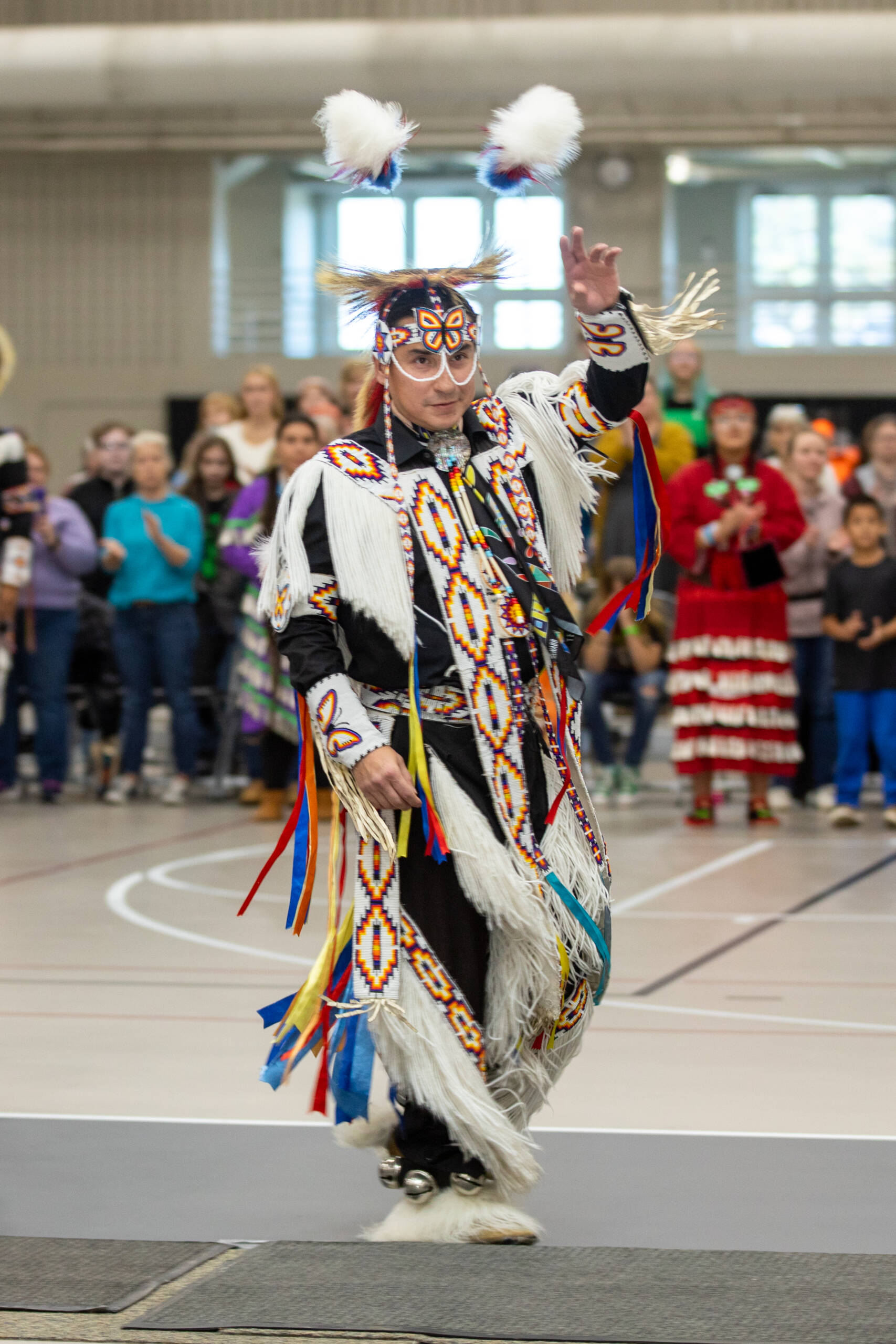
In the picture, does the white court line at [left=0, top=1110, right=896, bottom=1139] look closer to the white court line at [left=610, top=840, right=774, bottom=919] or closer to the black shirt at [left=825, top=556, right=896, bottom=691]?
the white court line at [left=610, top=840, right=774, bottom=919]

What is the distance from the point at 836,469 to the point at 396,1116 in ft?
23.3

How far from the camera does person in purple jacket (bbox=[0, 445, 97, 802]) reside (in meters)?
8.20

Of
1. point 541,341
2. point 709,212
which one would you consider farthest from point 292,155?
point 709,212

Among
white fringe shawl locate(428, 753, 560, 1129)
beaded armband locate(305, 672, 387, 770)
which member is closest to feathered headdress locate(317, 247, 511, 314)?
beaded armband locate(305, 672, 387, 770)

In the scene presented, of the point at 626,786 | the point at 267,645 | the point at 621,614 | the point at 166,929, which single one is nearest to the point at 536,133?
the point at 166,929

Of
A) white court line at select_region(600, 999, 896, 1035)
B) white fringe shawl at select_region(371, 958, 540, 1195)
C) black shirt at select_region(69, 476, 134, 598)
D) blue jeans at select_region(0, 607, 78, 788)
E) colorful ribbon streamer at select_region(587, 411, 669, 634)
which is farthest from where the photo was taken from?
black shirt at select_region(69, 476, 134, 598)

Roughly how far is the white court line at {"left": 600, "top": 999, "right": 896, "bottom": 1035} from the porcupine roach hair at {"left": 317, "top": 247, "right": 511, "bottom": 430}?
6.09ft

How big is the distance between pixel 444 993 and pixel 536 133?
1.38 metres

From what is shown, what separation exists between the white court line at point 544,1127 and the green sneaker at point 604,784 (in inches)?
189

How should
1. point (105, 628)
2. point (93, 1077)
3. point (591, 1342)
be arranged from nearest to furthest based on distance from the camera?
1. point (591, 1342)
2. point (93, 1077)
3. point (105, 628)

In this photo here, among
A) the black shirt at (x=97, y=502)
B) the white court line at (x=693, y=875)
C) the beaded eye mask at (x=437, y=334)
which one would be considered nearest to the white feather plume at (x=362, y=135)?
the beaded eye mask at (x=437, y=334)

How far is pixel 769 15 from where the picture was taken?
13.7m

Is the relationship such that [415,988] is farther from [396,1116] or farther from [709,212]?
[709,212]

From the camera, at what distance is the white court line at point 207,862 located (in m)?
5.95
